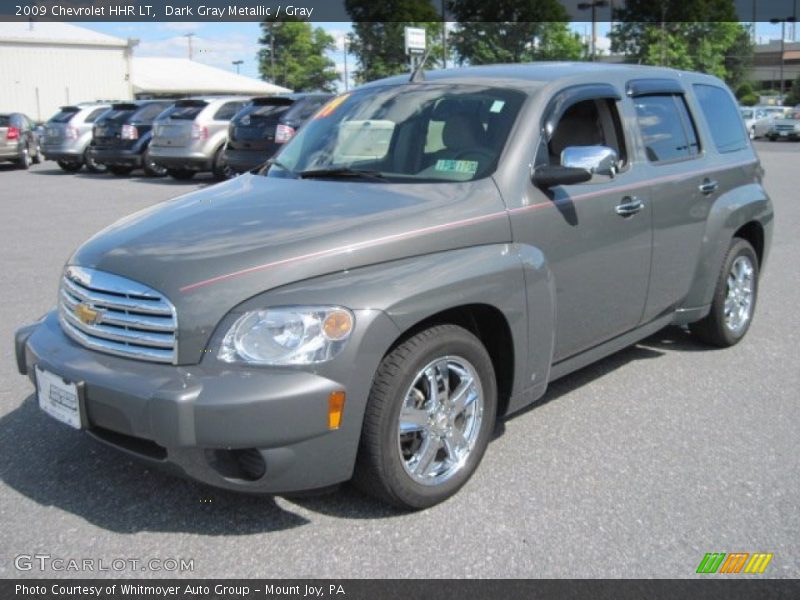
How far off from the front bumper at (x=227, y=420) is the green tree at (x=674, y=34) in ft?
188

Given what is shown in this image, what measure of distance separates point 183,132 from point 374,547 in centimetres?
1511

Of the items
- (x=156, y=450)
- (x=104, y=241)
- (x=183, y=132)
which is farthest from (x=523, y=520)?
(x=183, y=132)

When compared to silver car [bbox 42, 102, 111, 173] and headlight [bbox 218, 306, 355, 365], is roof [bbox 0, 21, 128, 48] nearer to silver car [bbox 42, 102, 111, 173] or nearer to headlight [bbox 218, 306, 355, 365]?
silver car [bbox 42, 102, 111, 173]

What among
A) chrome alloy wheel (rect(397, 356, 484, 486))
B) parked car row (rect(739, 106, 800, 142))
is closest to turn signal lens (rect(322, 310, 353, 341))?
chrome alloy wheel (rect(397, 356, 484, 486))

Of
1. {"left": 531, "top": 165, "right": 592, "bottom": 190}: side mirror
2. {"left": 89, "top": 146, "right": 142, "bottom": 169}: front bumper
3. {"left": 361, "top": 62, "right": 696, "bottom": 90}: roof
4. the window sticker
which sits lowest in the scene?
{"left": 89, "top": 146, "right": 142, "bottom": 169}: front bumper

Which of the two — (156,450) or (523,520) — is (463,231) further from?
(156,450)

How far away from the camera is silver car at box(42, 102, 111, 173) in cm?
2100

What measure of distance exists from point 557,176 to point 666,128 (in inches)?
59.5

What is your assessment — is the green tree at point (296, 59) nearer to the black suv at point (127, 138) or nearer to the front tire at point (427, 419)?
the black suv at point (127, 138)

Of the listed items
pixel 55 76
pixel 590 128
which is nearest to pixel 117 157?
pixel 590 128

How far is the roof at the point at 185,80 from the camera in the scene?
5769 centimetres

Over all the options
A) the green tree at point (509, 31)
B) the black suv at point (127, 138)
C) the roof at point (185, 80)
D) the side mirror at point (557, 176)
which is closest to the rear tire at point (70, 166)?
the black suv at point (127, 138)

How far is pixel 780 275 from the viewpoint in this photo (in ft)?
27.4
